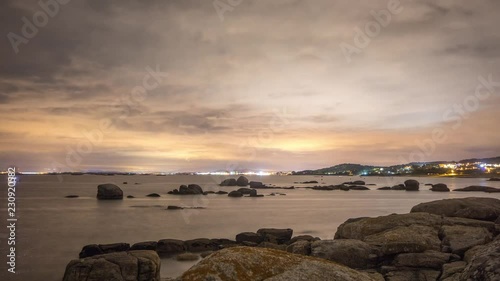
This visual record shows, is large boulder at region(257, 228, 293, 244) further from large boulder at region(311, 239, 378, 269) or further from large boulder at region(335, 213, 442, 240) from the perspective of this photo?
large boulder at region(311, 239, 378, 269)

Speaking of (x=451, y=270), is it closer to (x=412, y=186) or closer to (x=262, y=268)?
(x=262, y=268)

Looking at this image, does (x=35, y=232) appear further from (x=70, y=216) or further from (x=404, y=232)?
(x=404, y=232)

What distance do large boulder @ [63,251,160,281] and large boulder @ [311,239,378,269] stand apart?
666cm

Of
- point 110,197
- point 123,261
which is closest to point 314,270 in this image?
point 123,261

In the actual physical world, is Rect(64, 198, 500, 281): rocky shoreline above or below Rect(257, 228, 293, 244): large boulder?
above

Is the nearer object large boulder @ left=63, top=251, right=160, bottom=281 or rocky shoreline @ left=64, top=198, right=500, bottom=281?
rocky shoreline @ left=64, top=198, right=500, bottom=281

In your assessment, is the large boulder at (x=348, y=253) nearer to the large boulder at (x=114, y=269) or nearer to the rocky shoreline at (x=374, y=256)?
the rocky shoreline at (x=374, y=256)

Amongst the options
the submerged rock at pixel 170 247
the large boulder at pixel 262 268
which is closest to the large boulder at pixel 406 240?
the large boulder at pixel 262 268

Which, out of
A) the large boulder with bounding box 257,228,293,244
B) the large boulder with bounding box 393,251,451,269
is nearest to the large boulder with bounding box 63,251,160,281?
the large boulder with bounding box 393,251,451,269

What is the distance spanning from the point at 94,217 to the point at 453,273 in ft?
178

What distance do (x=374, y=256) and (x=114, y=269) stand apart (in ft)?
32.3

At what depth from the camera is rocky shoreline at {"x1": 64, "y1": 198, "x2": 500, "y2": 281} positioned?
16.4 feet

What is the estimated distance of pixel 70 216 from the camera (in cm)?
5728

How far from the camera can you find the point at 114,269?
14.2 m
